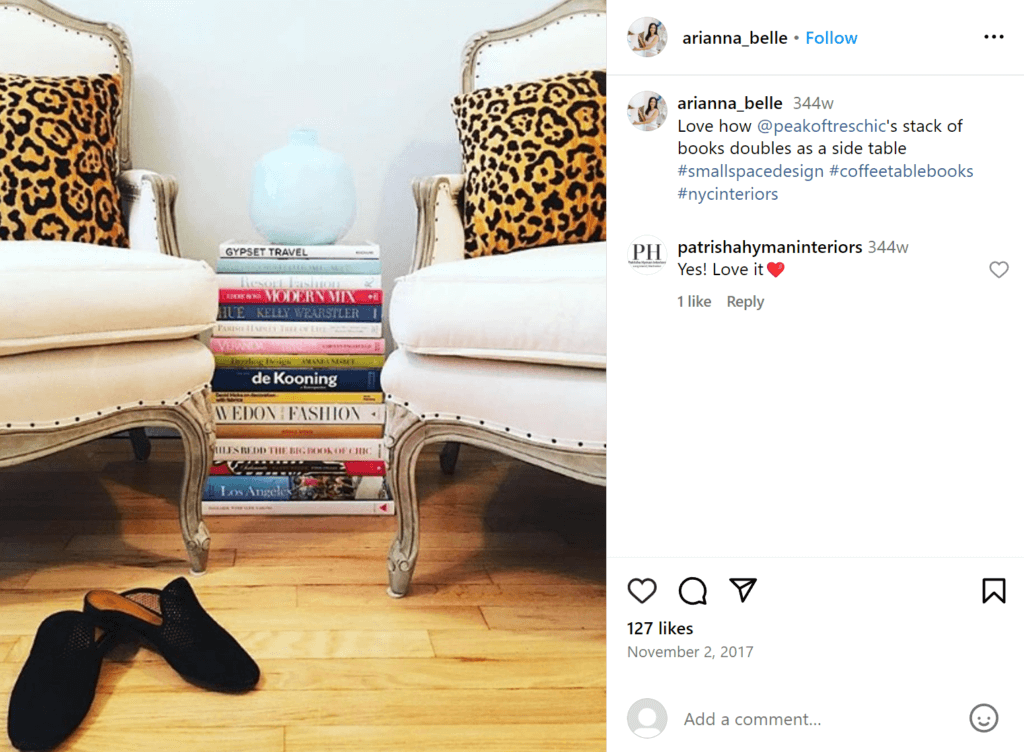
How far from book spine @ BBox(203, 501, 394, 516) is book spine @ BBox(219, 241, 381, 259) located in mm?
464

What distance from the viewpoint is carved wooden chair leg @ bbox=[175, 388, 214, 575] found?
5.77ft

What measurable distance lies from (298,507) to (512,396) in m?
0.76

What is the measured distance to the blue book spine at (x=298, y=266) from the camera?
212cm

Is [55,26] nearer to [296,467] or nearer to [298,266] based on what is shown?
[298,266]

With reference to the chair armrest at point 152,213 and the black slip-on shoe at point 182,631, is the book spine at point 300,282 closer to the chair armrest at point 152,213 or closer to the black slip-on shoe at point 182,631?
the chair armrest at point 152,213

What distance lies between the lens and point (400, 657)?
144cm

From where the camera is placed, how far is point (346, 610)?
161cm
